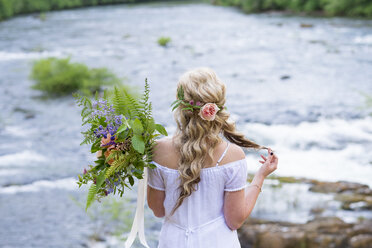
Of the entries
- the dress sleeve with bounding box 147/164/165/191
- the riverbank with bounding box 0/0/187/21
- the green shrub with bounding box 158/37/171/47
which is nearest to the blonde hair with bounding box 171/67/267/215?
the dress sleeve with bounding box 147/164/165/191

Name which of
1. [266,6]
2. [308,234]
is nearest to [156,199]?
[308,234]

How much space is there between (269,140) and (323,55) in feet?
21.1

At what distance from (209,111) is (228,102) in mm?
8013

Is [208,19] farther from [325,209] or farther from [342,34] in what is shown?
[325,209]

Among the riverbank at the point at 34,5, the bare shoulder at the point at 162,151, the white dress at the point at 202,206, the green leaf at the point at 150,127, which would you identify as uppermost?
the green leaf at the point at 150,127

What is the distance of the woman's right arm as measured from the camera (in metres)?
2.03

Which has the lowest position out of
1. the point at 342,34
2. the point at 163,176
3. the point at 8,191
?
the point at 8,191

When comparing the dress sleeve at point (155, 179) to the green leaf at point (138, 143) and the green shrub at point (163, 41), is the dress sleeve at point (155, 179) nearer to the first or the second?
the green leaf at point (138, 143)

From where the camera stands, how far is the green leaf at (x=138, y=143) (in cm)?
187

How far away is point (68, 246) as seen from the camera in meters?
4.87

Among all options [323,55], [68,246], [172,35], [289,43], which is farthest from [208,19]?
[68,246]

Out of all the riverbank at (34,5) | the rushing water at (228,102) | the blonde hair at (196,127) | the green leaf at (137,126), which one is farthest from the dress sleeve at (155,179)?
the riverbank at (34,5)

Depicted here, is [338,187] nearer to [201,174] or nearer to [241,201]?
[241,201]

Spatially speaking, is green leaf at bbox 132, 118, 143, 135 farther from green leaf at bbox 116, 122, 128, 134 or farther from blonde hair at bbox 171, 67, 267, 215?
blonde hair at bbox 171, 67, 267, 215
